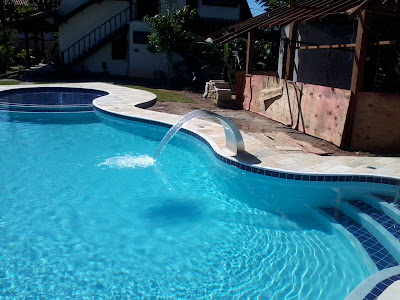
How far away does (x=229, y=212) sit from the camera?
6.00 m

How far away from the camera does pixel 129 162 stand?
27.1 feet

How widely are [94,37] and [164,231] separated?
72.3 feet

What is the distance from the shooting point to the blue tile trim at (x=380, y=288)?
3.22 metres

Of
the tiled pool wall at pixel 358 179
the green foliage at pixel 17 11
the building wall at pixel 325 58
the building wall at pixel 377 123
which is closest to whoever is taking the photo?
the tiled pool wall at pixel 358 179

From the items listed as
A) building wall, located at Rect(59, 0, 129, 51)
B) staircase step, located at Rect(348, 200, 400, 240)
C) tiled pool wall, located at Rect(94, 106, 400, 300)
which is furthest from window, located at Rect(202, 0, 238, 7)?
staircase step, located at Rect(348, 200, 400, 240)

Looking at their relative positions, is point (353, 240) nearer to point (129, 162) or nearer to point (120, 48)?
point (129, 162)

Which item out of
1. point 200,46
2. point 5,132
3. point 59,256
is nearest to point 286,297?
point 59,256

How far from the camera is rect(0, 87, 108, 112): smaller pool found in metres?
13.1

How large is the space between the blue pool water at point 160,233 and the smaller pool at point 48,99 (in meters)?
4.79

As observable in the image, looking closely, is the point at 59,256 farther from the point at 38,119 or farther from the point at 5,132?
the point at 38,119

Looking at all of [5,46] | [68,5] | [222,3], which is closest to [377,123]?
[222,3]

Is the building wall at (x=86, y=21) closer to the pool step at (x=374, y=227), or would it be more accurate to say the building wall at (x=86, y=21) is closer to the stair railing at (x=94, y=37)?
the stair railing at (x=94, y=37)

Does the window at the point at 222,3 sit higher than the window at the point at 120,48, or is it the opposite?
the window at the point at 222,3

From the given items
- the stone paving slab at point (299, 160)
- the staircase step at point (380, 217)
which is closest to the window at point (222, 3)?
the stone paving slab at point (299, 160)
